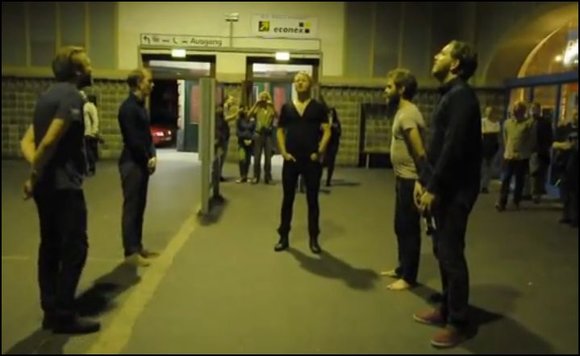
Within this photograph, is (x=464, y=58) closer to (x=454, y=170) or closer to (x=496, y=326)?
(x=454, y=170)

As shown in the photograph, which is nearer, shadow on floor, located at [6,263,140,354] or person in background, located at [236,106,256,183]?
shadow on floor, located at [6,263,140,354]

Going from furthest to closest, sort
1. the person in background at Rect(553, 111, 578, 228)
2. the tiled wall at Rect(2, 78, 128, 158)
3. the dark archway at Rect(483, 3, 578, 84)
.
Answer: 1. the dark archway at Rect(483, 3, 578, 84)
2. the tiled wall at Rect(2, 78, 128, 158)
3. the person in background at Rect(553, 111, 578, 228)

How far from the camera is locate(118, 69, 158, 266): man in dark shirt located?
3.07 meters

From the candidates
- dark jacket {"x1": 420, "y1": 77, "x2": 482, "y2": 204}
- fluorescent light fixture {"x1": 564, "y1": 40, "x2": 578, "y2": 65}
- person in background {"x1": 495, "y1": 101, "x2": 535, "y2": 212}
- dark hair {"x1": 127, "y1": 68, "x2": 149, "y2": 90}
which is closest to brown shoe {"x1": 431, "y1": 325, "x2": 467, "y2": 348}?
dark jacket {"x1": 420, "y1": 77, "x2": 482, "y2": 204}

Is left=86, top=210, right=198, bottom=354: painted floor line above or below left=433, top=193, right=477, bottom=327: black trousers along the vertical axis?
below

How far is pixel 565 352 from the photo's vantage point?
1670 mm

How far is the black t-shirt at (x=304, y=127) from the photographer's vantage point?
3.47 m

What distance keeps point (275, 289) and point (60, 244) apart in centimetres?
104

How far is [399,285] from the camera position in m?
2.95

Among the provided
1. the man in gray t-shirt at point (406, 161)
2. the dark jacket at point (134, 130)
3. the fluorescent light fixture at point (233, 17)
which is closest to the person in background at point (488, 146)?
the man in gray t-shirt at point (406, 161)

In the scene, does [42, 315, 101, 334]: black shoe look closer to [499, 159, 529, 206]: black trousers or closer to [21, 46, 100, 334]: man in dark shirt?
[21, 46, 100, 334]: man in dark shirt

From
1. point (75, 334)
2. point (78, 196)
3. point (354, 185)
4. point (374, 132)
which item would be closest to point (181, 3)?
point (78, 196)

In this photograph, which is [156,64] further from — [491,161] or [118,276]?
[491,161]

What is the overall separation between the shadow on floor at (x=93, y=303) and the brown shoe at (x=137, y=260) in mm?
39
